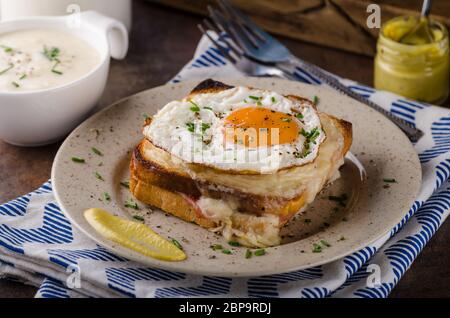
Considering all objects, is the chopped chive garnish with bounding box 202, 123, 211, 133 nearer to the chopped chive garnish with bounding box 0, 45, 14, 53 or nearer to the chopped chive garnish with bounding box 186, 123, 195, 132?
the chopped chive garnish with bounding box 186, 123, 195, 132

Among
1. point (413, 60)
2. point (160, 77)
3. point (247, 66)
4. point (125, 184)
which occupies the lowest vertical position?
point (160, 77)

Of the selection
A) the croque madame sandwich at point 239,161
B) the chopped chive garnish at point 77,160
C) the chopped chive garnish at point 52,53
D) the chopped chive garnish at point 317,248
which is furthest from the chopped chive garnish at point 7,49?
the chopped chive garnish at point 317,248

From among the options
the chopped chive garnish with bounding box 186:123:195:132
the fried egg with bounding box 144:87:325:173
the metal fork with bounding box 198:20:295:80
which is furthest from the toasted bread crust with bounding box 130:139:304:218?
the metal fork with bounding box 198:20:295:80

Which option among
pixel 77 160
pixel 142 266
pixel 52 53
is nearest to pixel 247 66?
pixel 52 53

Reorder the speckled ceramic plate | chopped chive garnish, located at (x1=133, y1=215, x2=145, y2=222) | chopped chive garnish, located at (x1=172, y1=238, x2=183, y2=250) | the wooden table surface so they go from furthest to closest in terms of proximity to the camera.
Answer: chopped chive garnish, located at (x1=133, y1=215, x2=145, y2=222)
the wooden table surface
chopped chive garnish, located at (x1=172, y1=238, x2=183, y2=250)
the speckled ceramic plate

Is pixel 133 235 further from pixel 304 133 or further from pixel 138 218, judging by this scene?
pixel 304 133

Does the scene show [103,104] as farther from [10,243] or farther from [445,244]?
[445,244]

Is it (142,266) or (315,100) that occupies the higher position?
(315,100)

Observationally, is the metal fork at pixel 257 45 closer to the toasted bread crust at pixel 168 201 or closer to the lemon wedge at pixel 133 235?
the toasted bread crust at pixel 168 201
